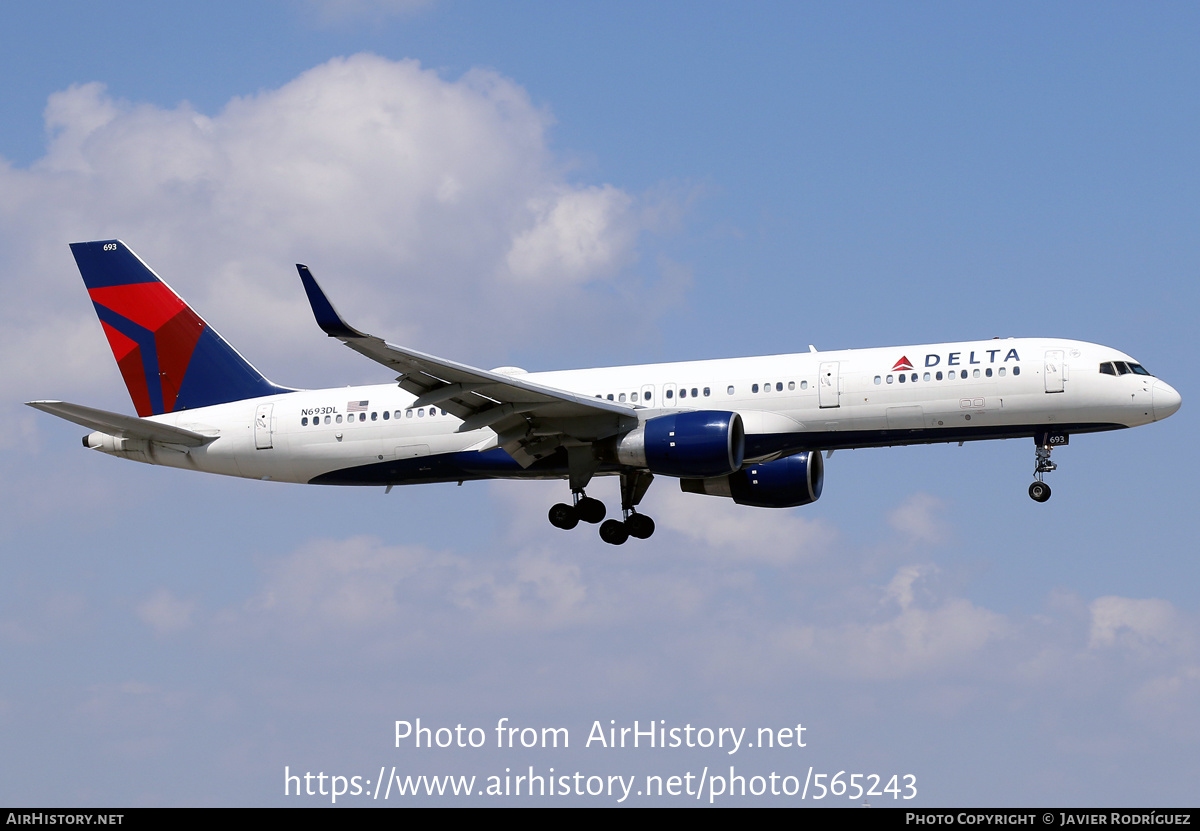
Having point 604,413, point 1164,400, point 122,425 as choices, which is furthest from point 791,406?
point 122,425

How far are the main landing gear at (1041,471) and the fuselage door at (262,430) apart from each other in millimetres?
21223

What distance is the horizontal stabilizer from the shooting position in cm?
3859

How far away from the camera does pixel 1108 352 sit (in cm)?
3638

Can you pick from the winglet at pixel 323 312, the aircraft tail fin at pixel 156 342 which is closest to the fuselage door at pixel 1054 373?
the winglet at pixel 323 312

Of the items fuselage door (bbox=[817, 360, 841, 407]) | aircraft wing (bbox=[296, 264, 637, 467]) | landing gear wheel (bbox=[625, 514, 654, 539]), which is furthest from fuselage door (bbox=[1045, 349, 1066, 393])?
landing gear wheel (bbox=[625, 514, 654, 539])

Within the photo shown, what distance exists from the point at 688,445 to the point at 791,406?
313cm

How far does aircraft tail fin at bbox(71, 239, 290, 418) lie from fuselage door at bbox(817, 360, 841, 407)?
54.0 feet

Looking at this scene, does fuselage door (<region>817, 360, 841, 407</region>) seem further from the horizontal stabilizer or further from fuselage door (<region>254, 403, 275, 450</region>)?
the horizontal stabilizer

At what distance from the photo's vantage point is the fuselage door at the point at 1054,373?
118 feet

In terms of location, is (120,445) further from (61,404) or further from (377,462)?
(377,462)

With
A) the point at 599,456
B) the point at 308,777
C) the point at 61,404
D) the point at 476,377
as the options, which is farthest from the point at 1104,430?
the point at 61,404

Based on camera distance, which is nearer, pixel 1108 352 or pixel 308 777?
pixel 308 777
